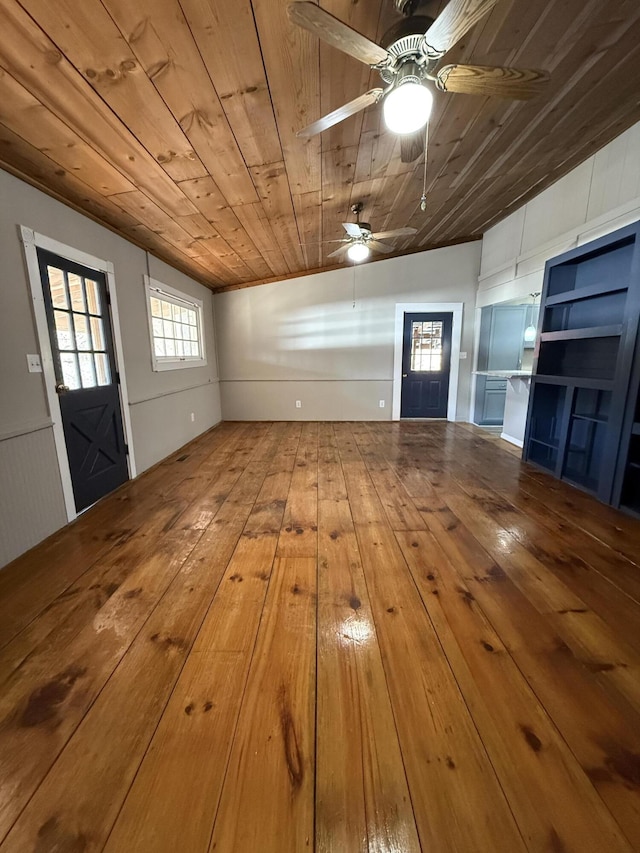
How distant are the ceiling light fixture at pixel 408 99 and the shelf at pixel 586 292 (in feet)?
7.16

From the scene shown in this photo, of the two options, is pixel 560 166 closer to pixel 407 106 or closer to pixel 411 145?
pixel 411 145

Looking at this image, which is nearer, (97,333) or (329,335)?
(97,333)

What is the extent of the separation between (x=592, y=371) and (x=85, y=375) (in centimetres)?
453

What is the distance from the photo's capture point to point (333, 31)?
1.30m

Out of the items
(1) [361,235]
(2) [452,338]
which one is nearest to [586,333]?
(1) [361,235]

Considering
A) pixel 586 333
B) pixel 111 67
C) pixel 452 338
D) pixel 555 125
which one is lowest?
→ pixel 586 333

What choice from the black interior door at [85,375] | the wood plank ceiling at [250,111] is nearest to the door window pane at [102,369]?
the black interior door at [85,375]

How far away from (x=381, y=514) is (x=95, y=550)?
200cm

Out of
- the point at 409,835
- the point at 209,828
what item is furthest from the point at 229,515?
the point at 409,835

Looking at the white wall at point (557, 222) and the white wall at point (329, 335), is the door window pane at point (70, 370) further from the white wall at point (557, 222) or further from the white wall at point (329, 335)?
the white wall at point (557, 222)

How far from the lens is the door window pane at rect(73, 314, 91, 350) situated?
2750 mm

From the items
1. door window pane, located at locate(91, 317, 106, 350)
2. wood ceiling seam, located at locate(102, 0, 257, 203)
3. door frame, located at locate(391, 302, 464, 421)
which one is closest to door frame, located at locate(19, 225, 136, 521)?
door window pane, located at locate(91, 317, 106, 350)

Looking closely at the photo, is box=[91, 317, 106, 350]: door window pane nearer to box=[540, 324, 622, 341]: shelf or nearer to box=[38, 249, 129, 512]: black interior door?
box=[38, 249, 129, 512]: black interior door

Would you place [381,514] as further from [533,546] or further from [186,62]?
[186,62]
